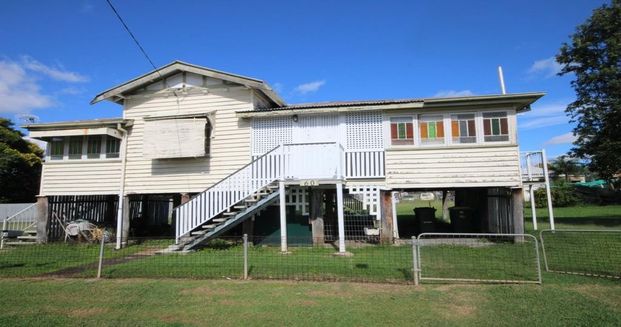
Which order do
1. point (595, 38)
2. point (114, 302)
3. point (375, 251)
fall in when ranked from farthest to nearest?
point (595, 38) → point (375, 251) → point (114, 302)

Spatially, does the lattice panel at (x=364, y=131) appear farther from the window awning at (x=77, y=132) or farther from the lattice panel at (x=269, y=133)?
the window awning at (x=77, y=132)

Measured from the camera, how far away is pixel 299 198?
42.5ft

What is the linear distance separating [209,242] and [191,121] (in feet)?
14.1

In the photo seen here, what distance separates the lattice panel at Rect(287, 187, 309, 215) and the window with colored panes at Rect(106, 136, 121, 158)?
7131 millimetres

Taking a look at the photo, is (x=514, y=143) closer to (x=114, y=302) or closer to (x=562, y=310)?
(x=562, y=310)

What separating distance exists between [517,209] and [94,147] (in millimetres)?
15283

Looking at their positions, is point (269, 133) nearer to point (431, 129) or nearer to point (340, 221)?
point (340, 221)

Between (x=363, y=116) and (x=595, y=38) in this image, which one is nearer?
(x=363, y=116)

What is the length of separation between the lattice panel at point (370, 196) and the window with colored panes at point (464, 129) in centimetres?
319

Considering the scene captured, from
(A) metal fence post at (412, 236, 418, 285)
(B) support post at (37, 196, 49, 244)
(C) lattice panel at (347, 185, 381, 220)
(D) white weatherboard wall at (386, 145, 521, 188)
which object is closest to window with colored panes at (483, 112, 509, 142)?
(D) white weatherboard wall at (386, 145, 521, 188)

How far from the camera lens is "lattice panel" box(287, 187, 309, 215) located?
1272 cm

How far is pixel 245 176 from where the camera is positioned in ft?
40.9

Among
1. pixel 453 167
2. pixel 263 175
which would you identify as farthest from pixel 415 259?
pixel 453 167

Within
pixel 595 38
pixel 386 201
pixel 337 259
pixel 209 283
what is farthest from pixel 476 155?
pixel 595 38
